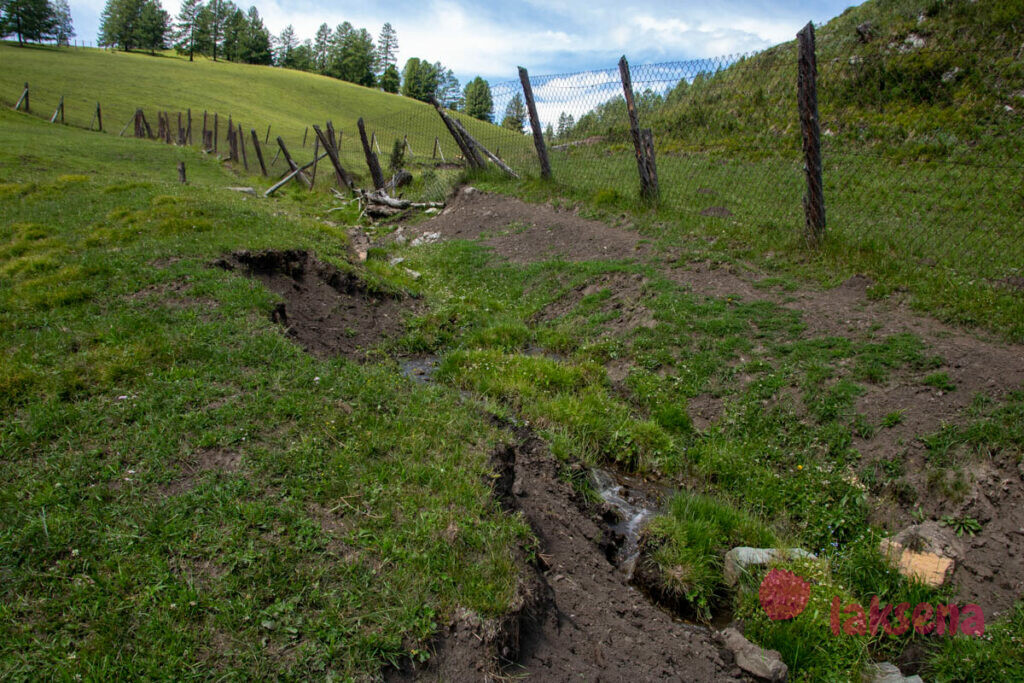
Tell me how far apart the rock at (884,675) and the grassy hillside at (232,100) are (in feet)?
46.0

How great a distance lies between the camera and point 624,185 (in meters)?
12.4

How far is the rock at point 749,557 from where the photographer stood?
394 cm

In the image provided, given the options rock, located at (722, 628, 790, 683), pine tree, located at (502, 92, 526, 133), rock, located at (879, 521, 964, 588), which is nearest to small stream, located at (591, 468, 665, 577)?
rock, located at (722, 628, 790, 683)

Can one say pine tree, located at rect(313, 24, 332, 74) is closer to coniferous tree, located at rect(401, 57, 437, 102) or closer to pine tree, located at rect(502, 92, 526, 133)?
coniferous tree, located at rect(401, 57, 437, 102)

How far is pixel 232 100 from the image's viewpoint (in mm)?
47906

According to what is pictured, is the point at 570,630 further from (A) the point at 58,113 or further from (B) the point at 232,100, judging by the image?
(B) the point at 232,100

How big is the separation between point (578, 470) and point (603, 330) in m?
3.01

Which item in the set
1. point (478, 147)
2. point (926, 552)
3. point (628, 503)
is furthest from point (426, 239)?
point (926, 552)

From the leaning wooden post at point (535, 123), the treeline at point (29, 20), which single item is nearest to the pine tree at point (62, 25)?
the treeline at point (29, 20)

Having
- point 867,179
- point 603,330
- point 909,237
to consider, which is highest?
point 867,179

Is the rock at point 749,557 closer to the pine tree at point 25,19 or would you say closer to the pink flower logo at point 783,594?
the pink flower logo at point 783,594

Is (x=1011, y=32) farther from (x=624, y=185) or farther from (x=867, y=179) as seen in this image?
(x=624, y=185)

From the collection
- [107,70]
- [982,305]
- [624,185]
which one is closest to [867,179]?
[624,185]

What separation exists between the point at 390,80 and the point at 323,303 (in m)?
106
